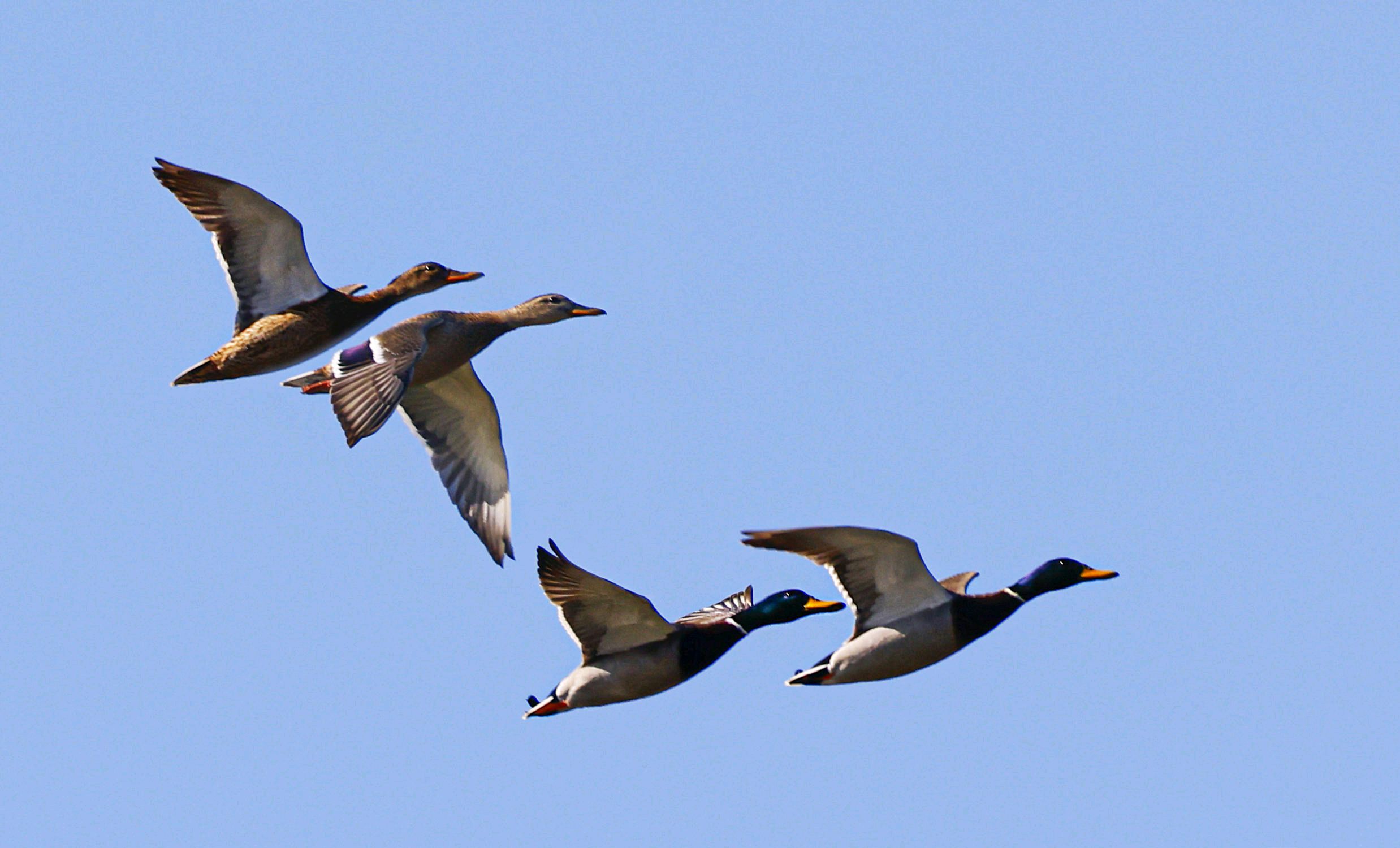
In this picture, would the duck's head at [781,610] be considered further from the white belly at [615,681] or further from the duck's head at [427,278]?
the duck's head at [427,278]

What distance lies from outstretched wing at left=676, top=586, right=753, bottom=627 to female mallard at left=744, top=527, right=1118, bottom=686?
6.07 ft

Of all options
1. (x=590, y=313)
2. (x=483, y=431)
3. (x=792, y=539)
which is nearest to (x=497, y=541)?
(x=483, y=431)

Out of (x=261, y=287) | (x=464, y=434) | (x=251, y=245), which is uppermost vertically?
(x=251, y=245)

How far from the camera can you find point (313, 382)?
66.6ft

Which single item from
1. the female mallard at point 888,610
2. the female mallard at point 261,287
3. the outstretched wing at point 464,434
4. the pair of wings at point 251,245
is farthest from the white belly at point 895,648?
the pair of wings at point 251,245

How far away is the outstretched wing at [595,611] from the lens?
17.5 metres

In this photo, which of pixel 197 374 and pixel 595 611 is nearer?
pixel 595 611

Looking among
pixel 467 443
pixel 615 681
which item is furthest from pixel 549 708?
pixel 467 443

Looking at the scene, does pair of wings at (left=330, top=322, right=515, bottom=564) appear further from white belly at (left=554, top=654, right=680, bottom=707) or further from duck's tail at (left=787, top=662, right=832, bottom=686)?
duck's tail at (left=787, top=662, right=832, bottom=686)

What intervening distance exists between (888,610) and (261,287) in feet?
23.0

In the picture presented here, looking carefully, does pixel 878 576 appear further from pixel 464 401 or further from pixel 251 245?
pixel 251 245

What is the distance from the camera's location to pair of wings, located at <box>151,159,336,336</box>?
19.4 metres

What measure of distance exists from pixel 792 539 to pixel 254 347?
5.88 m

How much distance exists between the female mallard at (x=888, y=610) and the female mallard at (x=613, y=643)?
19.4 inches
